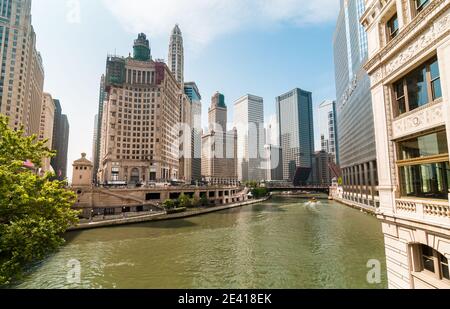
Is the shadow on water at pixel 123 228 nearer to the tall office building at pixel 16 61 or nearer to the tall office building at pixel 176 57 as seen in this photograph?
the tall office building at pixel 16 61

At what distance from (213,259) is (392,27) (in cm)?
2535

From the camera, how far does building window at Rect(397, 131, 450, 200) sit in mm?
8461

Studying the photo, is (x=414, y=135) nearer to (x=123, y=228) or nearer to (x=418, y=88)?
(x=418, y=88)

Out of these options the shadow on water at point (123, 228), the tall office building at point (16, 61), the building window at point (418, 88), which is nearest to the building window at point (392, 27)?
the building window at point (418, 88)

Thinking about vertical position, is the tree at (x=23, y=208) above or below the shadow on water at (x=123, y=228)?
above

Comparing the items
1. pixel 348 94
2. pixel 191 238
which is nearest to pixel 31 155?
pixel 191 238

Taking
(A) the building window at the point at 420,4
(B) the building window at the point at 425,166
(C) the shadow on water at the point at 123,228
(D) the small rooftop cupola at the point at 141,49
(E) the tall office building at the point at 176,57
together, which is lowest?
(C) the shadow on water at the point at 123,228

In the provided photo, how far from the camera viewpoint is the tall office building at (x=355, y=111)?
78438 mm

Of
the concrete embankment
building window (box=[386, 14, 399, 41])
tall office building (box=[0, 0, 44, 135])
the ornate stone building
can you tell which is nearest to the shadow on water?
the concrete embankment

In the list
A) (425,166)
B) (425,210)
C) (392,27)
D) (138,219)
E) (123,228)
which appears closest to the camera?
(425,210)

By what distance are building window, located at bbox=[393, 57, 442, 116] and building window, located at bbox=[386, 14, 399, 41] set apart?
2.56 metres

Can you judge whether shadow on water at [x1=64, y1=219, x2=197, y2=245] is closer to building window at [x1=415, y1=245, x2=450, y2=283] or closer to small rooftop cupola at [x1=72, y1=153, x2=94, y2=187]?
small rooftop cupola at [x1=72, y1=153, x2=94, y2=187]

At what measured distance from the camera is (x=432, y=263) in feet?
29.1

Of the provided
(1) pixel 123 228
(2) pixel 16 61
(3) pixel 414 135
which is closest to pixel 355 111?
(1) pixel 123 228
